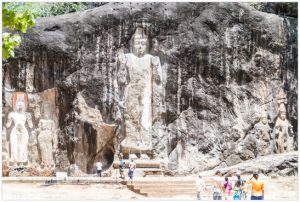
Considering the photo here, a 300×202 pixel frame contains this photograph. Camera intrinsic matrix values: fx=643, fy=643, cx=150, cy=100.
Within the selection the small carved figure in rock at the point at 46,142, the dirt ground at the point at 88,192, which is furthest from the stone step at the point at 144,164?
the dirt ground at the point at 88,192

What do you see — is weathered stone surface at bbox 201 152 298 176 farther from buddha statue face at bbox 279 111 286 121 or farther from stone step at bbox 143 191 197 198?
buddha statue face at bbox 279 111 286 121

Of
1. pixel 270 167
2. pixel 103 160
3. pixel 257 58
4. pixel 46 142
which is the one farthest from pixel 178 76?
pixel 46 142

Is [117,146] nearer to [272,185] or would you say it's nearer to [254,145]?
[254,145]

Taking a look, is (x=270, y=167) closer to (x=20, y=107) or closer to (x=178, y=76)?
(x=178, y=76)

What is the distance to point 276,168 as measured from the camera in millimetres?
20953

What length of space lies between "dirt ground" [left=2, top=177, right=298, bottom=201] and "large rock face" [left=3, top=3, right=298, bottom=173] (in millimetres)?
4693

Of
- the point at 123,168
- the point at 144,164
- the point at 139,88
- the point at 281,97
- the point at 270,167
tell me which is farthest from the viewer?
the point at 281,97

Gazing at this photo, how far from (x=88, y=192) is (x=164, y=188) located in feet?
7.23

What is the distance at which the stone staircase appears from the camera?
59.1ft

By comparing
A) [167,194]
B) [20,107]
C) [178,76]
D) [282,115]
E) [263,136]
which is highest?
[178,76]

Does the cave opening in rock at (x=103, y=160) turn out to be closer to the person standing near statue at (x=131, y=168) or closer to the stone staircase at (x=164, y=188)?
the person standing near statue at (x=131, y=168)

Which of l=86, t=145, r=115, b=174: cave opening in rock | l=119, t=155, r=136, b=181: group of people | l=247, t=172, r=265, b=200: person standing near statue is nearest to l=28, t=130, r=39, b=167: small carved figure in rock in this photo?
l=86, t=145, r=115, b=174: cave opening in rock

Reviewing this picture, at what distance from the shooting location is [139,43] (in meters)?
24.1

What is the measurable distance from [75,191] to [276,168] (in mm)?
6861
